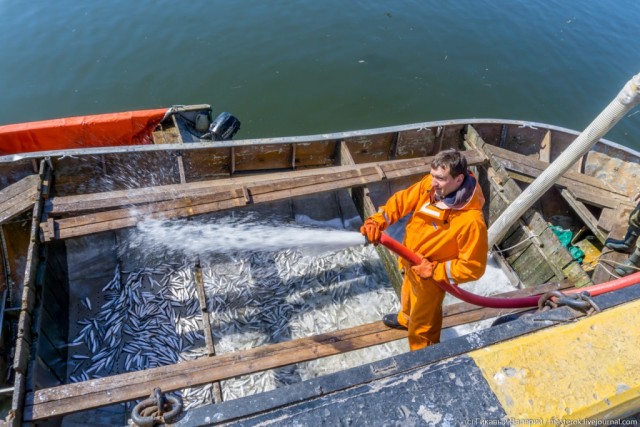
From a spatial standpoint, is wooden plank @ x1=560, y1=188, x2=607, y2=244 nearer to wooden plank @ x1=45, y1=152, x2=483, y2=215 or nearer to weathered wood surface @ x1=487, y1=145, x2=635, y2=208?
weathered wood surface @ x1=487, y1=145, x2=635, y2=208

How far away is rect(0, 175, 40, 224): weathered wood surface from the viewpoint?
19.1 feet

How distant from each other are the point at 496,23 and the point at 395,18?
13.1 feet

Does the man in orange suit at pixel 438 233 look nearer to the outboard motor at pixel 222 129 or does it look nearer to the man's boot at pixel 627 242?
the man's boot at pixel 627 242

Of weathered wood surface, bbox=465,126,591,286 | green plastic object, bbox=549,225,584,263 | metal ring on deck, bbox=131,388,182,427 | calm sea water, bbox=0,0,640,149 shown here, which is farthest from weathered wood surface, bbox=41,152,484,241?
calm sea water, bbox=0,0,640,149

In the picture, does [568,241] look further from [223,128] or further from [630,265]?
[223,128]

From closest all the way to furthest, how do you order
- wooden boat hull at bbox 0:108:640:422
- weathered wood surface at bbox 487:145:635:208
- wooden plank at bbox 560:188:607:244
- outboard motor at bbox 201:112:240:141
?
wooden boat hull at bbox 0:108:640:422 < wooden plank at bbox 560:188:607:244 < weathered wood surface at bbox 487:145:635:208 < outboard motor at bbox 201:112:240:141

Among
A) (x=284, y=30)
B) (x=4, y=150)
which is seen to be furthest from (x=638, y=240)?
(x=284, y=30)

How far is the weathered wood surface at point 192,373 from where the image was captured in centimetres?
421

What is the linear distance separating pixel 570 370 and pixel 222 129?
7.97m

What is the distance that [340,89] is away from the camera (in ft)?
42.5

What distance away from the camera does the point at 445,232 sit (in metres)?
4.50

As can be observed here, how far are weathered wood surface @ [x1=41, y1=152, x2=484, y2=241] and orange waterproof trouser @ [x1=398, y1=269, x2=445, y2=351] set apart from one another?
6.98ft

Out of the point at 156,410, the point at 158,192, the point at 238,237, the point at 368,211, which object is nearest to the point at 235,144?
the point at 238,237

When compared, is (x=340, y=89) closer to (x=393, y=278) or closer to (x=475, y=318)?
(x=393, y=278)
